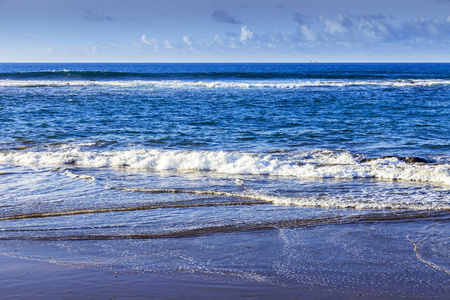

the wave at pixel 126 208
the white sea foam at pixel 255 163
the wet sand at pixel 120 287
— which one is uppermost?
the white sea foam at pixel 255 163

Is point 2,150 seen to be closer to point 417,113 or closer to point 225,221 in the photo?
point 225,221

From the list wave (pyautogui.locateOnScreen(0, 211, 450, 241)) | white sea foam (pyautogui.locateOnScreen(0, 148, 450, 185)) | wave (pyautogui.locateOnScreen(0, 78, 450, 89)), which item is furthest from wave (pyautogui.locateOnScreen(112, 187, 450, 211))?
wave (pyautogui.locateOnScreen(0, 78, 450, 89))

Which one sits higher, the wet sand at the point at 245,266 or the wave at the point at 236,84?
the wave at the point at 236,84

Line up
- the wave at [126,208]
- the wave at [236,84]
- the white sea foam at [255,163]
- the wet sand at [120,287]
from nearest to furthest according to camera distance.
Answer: the wet sand at [120,287], the wave at [126,208], the white sea foam at [255,163], the wave at [236,84]

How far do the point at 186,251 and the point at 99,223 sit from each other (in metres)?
2.00

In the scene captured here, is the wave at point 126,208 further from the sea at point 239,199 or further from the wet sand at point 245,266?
the wet sand at point 245,266

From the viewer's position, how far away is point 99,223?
760 centimetres

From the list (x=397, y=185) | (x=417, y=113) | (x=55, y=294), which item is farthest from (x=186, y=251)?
(x=417, y=113)

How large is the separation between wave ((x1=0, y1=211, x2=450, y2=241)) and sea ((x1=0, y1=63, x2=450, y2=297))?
1.2 inches

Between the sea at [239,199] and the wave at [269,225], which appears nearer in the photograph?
the sea at [239,199]

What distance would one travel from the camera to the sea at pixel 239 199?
5.94 metres

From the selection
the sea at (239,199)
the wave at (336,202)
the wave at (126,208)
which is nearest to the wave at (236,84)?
the sea at (239,199)

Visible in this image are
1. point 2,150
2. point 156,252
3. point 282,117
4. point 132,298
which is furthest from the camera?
point 282,117

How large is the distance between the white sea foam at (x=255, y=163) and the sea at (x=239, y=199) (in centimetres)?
5
